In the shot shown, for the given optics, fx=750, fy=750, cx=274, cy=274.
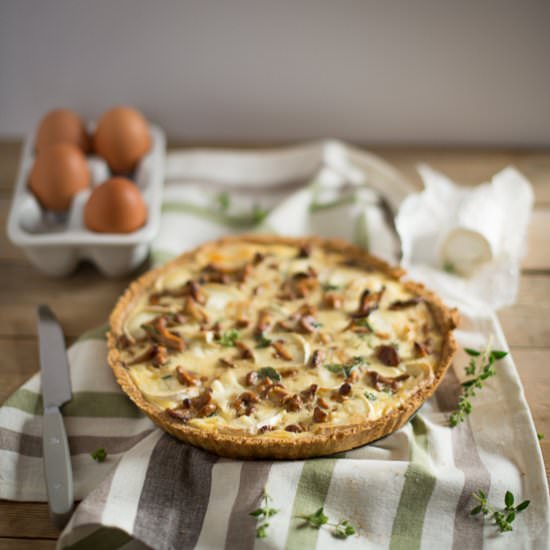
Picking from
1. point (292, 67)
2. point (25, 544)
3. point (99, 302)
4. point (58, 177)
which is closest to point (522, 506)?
point (25, 544)

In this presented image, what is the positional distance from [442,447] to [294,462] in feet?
1.11

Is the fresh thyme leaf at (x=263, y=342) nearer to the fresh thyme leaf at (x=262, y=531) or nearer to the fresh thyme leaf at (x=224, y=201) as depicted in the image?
the fresh thyme leaf at (x=262, y=531)

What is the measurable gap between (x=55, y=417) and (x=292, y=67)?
1473 mm

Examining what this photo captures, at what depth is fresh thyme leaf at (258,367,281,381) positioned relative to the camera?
65.3 inches

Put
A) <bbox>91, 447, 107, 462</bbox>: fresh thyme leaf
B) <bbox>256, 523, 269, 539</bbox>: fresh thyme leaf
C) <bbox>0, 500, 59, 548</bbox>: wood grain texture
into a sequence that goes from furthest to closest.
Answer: <bbox>91, 447, 107, 462</bbox>: fresh thyme leaf → <bbox>0, 500, 59, 548</bbox>: wood grain texture → <bbox>256, 523, 269, 539</bbox>: fresh thyme leaf

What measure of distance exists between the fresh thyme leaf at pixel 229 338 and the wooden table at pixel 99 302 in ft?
1.45

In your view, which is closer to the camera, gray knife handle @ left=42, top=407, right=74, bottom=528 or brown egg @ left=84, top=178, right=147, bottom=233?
gray knife handle @ left=42, top=407, right=74, bottom=528

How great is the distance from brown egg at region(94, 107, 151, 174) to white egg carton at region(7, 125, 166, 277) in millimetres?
63

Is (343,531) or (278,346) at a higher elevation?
(278,346)

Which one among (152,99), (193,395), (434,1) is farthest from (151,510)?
(434,1)

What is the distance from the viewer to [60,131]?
92.1 inches

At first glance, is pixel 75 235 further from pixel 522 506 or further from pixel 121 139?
pixel 522 506

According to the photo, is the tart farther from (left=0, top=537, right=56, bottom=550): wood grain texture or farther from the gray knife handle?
(left=0, top=537, right=56, bottom=550): wood grain texture

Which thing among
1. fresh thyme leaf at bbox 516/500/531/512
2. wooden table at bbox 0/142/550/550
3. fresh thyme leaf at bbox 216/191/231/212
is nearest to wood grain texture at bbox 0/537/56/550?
wooden table at bbox 0/142/550/550
